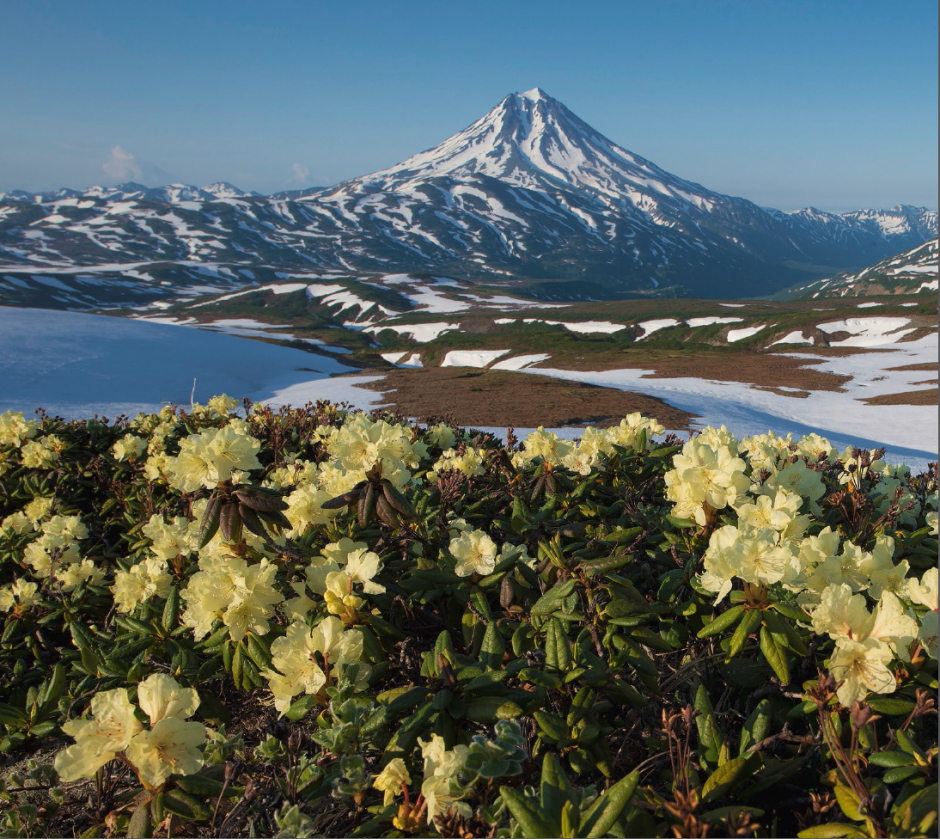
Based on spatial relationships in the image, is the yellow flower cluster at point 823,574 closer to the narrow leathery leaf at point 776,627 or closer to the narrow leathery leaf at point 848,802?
the narrow leathery leaf at point 776,627

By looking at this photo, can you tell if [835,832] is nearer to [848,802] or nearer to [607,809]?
[848,802]

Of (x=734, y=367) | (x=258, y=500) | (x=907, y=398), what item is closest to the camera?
(x=258, y=500)

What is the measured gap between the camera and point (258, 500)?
2037mm

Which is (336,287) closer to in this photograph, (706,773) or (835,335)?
(835,335)

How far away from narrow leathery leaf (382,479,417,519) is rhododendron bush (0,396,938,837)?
10mm

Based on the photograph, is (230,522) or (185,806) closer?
(185,806)

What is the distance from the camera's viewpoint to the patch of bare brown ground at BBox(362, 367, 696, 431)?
12219mm

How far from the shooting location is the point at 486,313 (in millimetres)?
84062

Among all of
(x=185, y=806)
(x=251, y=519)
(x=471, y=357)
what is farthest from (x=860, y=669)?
(x=471, y=357)

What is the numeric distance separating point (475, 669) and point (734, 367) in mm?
27659

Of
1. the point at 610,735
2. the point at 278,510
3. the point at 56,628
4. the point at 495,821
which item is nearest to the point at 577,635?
the point at 610,735

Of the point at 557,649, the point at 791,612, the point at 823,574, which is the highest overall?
the point at 823,574

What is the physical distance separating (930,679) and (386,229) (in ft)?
638

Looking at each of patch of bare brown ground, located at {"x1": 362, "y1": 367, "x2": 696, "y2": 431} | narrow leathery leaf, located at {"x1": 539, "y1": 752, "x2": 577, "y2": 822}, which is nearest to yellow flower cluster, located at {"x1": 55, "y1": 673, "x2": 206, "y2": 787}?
narrow leathery leaf, located at {"x1": 539, "y1": 752, "x2": 577, "y2": 822}
